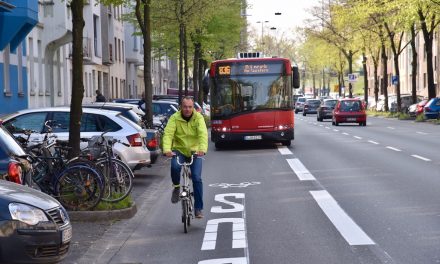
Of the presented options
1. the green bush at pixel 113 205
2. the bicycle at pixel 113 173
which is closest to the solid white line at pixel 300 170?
the bicycle at pixel 113 173

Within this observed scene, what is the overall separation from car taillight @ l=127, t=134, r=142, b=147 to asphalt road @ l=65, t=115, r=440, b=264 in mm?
818

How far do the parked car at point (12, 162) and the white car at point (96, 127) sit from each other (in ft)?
23.3

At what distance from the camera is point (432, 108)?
52781 millimetres

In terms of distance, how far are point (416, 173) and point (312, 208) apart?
5.82m

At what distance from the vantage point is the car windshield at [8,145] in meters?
9.82

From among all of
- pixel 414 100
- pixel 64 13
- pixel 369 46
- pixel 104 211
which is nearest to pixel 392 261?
pixel 104 211

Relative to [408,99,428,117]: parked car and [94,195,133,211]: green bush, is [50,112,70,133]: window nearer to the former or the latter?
[94,195,133,211]: green bush

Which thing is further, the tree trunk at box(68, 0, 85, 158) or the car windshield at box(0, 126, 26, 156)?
the tree trunk at box(68, 0, 85, 158)

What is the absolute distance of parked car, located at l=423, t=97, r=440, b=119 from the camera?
172ft

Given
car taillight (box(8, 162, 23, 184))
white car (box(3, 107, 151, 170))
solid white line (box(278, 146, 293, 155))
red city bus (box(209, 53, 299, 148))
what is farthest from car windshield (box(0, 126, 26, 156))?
red city bus (box(209, 53, 299, 148))

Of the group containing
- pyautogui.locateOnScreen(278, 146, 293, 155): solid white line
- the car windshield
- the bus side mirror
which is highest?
the bus side mirror

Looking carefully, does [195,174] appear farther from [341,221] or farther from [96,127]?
[96,127]

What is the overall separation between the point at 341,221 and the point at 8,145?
4.34 m

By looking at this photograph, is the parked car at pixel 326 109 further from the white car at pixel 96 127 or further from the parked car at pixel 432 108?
the white car at pixel 96 127
